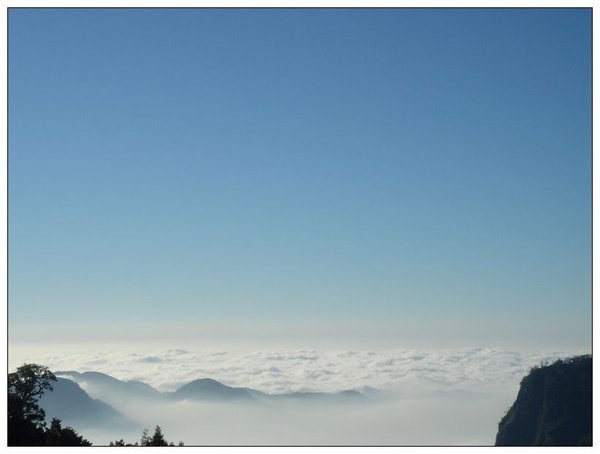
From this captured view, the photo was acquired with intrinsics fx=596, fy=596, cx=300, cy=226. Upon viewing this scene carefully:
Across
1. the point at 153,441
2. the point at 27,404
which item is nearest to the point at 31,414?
the point at 27,404

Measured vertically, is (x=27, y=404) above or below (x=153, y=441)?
above

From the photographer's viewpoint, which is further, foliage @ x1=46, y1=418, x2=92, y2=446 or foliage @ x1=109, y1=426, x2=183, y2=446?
foliage @ x1=109, y1=426, x2=183, y2=446

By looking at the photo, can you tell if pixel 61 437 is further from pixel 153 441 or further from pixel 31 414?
pixel 153 441

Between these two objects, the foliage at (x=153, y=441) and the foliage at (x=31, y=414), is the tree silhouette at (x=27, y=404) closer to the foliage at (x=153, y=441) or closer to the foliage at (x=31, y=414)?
the foliage at (x=31, y=414)

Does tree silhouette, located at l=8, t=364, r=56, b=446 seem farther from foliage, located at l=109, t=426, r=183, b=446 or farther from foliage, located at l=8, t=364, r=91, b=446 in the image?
foliage, located at l=109, t=426, r=183, b=446

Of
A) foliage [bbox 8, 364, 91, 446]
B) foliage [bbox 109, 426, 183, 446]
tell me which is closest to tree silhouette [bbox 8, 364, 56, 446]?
foliage [bbox 8, 364, 91, 446]

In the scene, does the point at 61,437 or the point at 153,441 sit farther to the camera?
the point at 153,441

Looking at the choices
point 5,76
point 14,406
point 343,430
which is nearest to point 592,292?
point 5,76

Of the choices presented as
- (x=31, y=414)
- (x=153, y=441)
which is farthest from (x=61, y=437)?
(x=153, y=441)

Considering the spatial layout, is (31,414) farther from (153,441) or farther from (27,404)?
(153,441)
